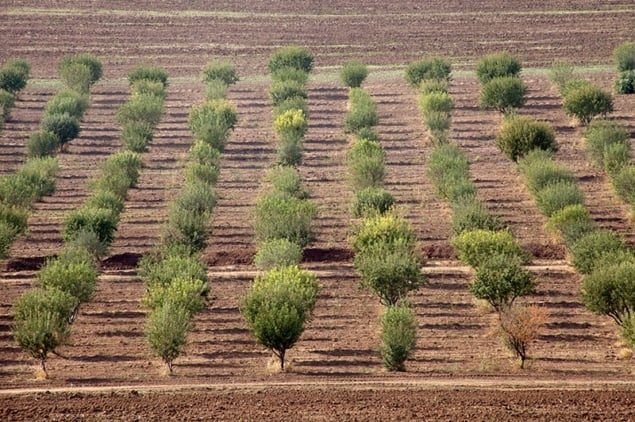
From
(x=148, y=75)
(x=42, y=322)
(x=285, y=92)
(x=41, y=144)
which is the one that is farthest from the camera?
(x=148, y=75)

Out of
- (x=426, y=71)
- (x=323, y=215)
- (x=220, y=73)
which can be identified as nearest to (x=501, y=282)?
(x=323, y=215)

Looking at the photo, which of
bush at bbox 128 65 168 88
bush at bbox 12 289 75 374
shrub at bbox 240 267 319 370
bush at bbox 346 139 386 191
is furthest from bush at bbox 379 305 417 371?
bush at bbox 128 65 168 88

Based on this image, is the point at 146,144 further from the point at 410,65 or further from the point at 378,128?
the point at 410,65

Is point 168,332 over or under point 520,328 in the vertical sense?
under

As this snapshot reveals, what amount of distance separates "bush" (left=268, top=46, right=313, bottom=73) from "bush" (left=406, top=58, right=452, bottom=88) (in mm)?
8069

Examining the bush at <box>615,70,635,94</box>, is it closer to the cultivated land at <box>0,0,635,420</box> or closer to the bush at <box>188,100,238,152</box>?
the cultivated land at <box>0,0,635,420</box>

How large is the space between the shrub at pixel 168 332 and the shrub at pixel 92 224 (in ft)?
38.3

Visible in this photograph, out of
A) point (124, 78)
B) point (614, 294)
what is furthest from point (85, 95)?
point (614, 294)

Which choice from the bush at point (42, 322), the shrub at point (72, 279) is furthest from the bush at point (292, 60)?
the bush at point (42, 322)

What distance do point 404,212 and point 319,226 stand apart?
441 cm

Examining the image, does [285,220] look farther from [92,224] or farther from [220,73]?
[220,73]

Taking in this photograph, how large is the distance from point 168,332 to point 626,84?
47.2 m

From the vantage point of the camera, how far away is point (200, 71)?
93438mm

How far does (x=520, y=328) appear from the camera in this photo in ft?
144
